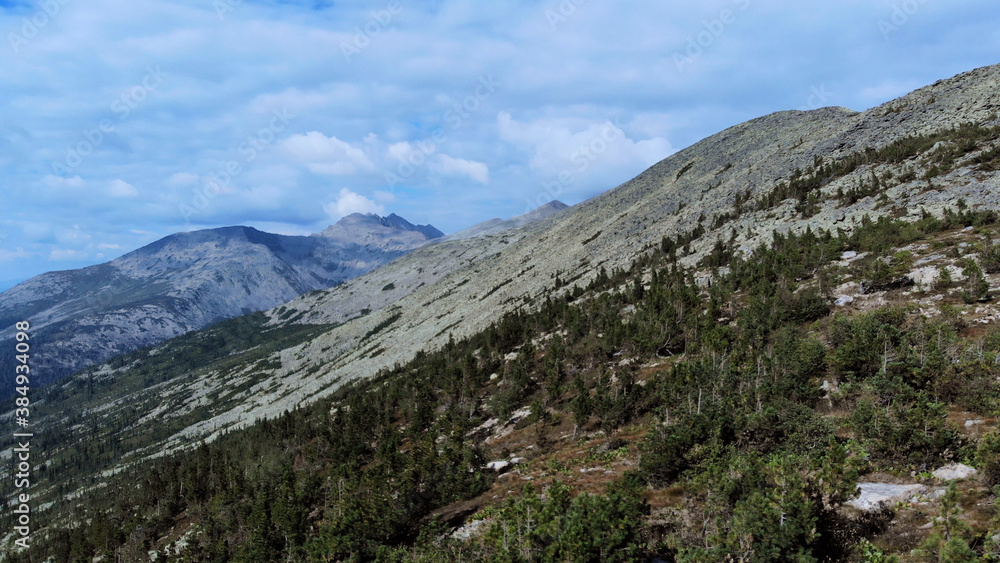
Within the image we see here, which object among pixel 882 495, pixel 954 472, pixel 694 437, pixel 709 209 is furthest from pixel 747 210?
pixel 882 495

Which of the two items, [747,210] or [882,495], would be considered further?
[747,210]

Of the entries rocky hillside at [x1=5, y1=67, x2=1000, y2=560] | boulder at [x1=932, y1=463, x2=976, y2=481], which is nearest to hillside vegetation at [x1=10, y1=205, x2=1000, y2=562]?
boulder at [x1=932, y1=463, x2=976, y2=481]

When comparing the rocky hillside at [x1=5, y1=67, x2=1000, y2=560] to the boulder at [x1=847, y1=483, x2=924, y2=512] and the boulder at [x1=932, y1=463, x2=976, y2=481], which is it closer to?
the boulder at [x1=847, y1=483, x2=924, y2=512]

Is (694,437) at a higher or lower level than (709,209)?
lower

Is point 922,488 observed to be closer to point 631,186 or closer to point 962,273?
point 962,273

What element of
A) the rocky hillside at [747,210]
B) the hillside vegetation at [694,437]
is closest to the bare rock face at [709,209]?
the rocky hillside at [747,210]

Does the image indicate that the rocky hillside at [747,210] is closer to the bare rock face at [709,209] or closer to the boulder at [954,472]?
the bare rock face at [709,209]

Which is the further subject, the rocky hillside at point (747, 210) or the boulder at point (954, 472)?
the rocky hillside at point (747, 210)

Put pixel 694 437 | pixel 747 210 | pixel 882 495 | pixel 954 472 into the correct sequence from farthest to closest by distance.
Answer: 1. pixel 747 210
2. pixel 694 437
3. pixel 954 472
4. pixel 882 495

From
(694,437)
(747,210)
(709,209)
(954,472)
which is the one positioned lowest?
(954,472)

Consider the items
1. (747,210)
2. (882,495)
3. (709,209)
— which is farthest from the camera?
(709,209)

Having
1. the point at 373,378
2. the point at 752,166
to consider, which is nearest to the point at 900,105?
the point at 752,166

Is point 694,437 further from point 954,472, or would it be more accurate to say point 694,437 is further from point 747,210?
point 747,210

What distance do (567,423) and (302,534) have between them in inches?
767
